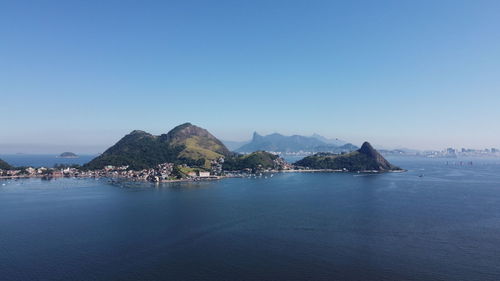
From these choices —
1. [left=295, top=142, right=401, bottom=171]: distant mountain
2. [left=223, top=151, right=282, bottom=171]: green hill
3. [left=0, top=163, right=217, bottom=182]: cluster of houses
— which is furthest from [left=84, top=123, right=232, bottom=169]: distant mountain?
[left=295, top=142, right=401, bottom=171]: distant mountain

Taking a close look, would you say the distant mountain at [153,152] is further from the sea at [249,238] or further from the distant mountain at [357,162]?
the sea at [249,238]

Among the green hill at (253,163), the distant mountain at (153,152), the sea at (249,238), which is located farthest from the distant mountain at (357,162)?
the sea at (249,238)

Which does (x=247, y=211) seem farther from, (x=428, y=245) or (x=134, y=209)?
(x=428, y=245)

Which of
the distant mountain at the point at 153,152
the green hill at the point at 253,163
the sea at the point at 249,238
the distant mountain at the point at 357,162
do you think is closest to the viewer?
the sea at the point at 249,238

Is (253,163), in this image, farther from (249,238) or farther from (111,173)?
(249,238)

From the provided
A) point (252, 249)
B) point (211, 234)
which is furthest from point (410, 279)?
point (211, 234)

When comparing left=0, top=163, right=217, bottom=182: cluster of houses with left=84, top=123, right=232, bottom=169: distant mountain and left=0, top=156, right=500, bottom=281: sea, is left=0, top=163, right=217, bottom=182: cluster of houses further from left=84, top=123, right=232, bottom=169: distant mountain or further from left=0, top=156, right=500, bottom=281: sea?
left=0, top=156, right=500, bottom=281: sea
